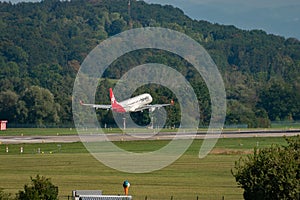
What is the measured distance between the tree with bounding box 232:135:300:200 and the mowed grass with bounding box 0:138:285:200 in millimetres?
10324

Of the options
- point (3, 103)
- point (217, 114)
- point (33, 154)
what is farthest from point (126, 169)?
point (217, 114)

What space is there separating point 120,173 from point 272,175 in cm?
3028

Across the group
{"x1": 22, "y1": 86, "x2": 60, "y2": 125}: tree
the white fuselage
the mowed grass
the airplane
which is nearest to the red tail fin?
the airplane

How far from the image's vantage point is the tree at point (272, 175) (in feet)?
135

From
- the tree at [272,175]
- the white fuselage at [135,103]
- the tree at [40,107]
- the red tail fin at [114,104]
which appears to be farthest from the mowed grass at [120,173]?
the tree at [40,107]

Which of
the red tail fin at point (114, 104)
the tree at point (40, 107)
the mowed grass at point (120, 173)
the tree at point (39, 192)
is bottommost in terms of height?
the tree at point (39, 192)

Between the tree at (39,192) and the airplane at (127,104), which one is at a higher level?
the airplane at (127,104)

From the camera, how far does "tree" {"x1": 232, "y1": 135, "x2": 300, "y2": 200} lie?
41188 millimetres

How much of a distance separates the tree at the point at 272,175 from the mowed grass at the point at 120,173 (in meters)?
10.3

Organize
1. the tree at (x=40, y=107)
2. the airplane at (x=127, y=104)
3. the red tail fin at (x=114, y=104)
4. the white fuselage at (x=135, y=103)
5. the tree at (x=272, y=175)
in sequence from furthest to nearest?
the tree at (x=40, y=107), the white fuselage at (x=135, y=103), the airplane at (x=127, y=104), the red tail fin at (x=114, y=104), the tree at (x=272, y=175)

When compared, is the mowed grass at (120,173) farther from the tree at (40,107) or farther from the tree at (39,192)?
the tree at (40,107)

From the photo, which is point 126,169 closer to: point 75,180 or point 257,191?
point 75,180

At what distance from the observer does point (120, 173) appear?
233 feet

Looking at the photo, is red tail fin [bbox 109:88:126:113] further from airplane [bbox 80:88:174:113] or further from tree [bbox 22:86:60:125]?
tree [bbox 22:86:60:125]
